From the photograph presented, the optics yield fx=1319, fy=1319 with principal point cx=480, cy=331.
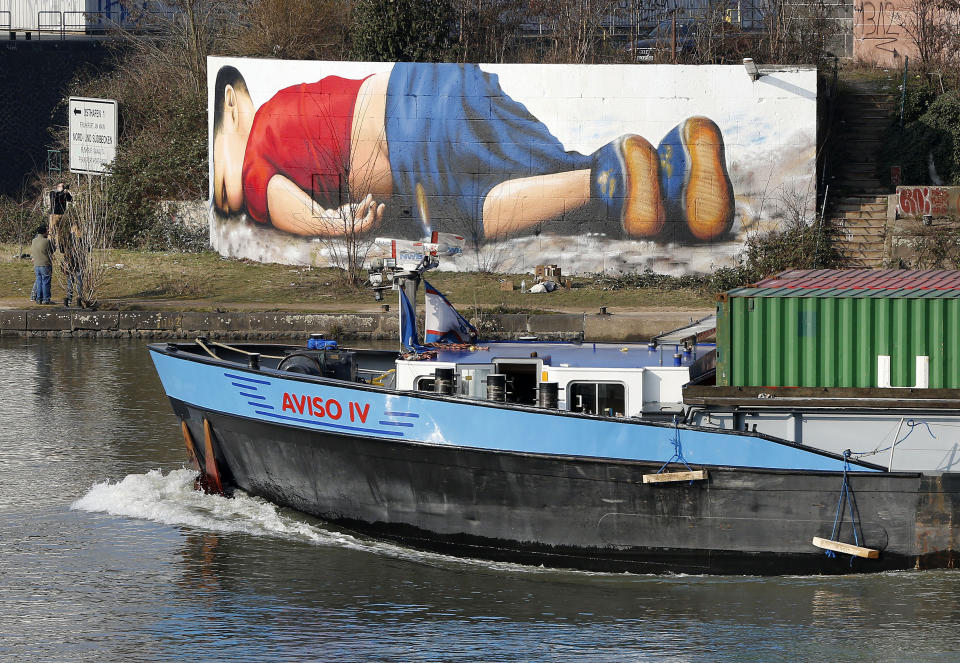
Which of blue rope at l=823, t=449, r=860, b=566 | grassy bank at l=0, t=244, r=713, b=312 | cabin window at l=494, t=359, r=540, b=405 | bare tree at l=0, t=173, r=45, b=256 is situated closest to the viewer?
blue rope at l=823, t=449, r=860, b=566

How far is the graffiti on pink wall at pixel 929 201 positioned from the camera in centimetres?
2873

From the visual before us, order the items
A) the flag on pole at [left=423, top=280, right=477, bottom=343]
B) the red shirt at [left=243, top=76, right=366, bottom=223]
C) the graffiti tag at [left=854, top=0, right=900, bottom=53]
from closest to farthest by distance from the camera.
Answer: the flag on pole at [left=423, top=280, right=477, bottom=343]
the red shirt at [left=243, top=76, right=366, bottom=223]
the graffiti tag at [left=854, top=0, right=900, bottom=53]

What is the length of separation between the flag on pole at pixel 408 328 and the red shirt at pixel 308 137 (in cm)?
1698

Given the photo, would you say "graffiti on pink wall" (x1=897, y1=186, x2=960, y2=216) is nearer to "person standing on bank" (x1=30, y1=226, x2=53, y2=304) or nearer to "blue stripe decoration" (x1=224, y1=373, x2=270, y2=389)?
"person standing on bank" (x1=30, y1=226, x2=53, y2=304)

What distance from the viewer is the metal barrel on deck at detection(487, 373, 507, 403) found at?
12594 millimetres

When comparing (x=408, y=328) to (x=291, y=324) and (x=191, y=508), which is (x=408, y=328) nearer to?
(x=191, y=508)

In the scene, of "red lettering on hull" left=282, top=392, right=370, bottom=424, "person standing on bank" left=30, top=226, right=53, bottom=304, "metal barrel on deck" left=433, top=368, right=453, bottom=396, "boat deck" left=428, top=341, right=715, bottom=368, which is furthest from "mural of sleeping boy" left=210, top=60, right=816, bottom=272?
"metal barrel on deck" left=433, top=368, right=453, bottom=396

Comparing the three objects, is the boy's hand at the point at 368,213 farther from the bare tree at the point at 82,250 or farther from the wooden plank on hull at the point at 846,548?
the wooden plank on hull at the point at 846,548

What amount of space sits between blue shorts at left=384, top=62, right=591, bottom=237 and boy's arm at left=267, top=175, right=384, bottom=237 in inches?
33.3

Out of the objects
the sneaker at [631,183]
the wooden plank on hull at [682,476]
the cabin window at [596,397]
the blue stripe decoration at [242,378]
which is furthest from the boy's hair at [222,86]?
the wooden plank on hull at [682,476]

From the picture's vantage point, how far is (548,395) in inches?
488

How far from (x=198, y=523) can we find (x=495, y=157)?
17725mm

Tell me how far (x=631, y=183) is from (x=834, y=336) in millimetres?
17729

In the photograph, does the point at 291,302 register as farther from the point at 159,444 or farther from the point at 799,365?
the point at 799,365
